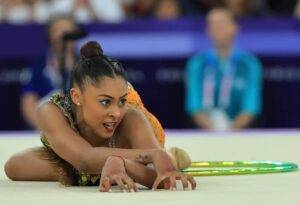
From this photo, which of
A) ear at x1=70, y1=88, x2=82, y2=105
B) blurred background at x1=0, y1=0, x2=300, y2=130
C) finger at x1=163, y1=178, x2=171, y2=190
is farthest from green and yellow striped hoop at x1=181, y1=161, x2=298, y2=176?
blurred background at x1=0, y1=0, x2=300, y2=130

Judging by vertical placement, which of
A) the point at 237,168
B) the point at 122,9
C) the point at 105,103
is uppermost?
the point at 122,9

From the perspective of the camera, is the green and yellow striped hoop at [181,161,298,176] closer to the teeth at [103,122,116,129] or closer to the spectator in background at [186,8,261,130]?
the teeth at [103,122,116,129]

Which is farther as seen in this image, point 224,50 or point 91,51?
point 224,50

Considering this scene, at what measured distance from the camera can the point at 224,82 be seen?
6762mm

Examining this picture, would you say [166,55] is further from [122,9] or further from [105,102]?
[105,102]

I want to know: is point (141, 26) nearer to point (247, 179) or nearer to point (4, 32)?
point (4, 32)

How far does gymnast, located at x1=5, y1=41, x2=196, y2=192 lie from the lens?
308 cm

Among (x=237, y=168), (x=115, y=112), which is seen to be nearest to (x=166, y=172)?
(x=115, y=112)

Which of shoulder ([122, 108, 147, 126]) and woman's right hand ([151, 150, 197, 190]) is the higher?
shoulder ([122, 108, 147, 126])

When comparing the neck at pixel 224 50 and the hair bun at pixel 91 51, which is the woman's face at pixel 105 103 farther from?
the neck at pixel 224 50

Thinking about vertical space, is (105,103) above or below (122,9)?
below

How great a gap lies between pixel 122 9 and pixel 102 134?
187 inches

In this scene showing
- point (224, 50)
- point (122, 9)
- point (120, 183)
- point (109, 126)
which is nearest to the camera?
point (120, 183)

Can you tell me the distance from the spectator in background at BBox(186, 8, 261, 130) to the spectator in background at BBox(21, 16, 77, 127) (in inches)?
39.6
